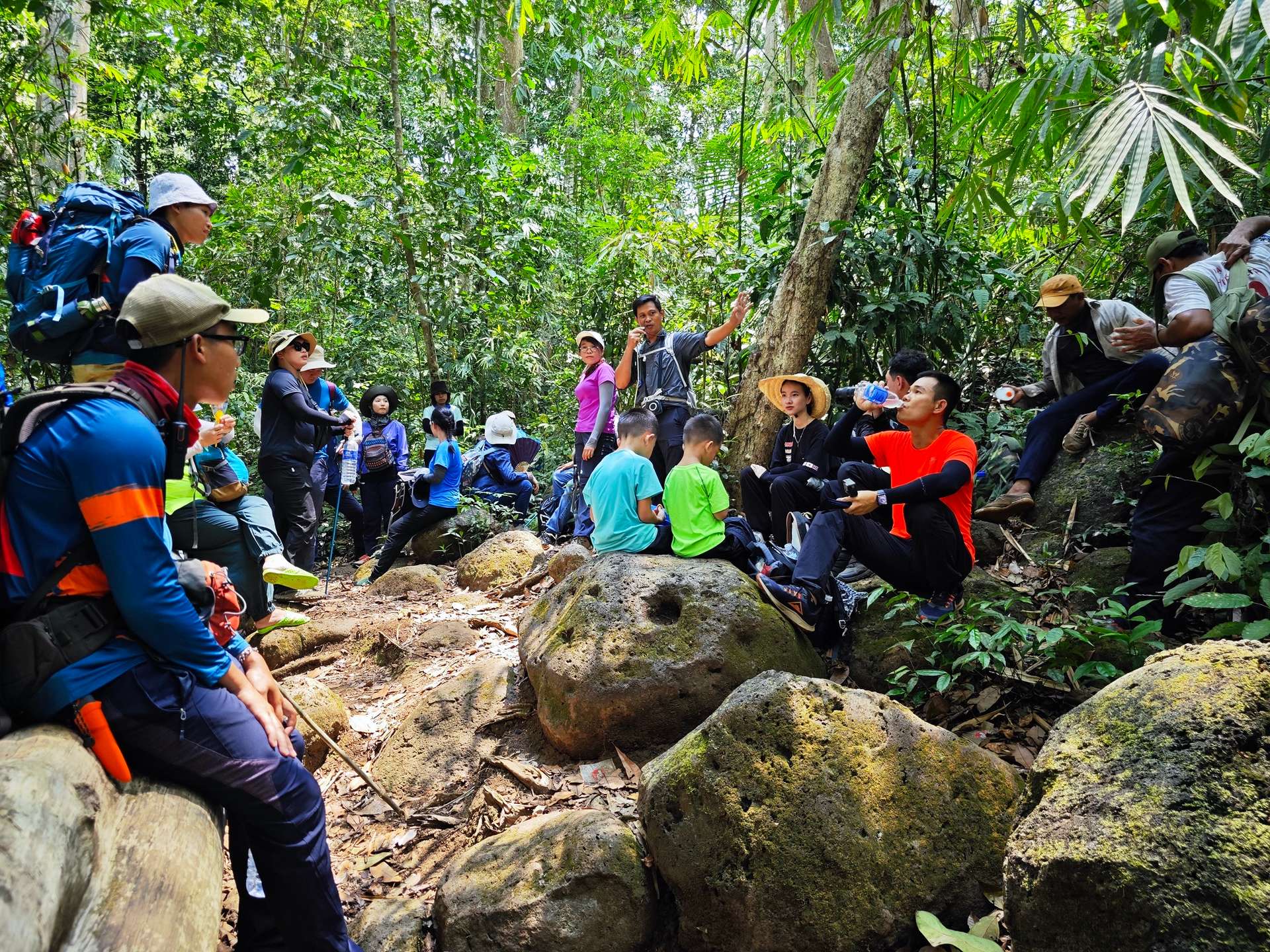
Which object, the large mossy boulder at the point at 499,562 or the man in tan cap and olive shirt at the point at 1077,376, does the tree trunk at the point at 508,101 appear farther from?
the man in tan cap and olive shirt at the point at 1077,376

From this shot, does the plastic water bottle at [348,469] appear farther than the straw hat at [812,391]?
Yes

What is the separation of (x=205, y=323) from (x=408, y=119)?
15386mm

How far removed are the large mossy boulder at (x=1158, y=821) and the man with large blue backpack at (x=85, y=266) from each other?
3103 mm

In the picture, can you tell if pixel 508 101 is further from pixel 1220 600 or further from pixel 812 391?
pixel 1220 600

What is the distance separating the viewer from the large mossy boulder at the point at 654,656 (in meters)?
4.05

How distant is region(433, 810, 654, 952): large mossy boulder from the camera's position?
115 inches

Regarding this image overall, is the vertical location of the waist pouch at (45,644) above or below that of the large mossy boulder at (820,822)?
above

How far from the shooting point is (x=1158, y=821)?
1.85 m

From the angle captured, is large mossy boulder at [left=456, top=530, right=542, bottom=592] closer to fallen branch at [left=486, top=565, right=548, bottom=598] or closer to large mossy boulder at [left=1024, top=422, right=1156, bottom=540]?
fallen branch at [left=486, top=565, right=548, bottom=598]

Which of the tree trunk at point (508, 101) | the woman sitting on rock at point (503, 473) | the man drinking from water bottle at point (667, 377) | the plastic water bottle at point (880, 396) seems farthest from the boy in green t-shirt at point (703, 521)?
the tree trunk at point (508, 101)

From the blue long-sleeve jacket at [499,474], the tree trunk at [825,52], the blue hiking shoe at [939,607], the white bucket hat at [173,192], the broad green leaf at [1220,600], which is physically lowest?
the blue long-sleeve jacket at [499,474]

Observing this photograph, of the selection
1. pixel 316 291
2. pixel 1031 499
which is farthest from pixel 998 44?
pixel 316 291

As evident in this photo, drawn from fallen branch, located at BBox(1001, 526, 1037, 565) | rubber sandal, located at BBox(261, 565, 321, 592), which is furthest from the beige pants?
fallen branch, located at BBox(1001, 526, 1037, 565)

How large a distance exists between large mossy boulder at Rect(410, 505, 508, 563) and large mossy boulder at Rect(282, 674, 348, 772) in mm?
3810
